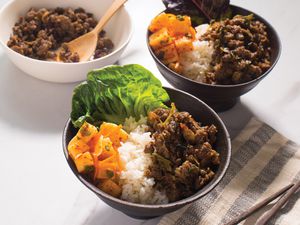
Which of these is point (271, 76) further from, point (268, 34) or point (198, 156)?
point (198, 156)

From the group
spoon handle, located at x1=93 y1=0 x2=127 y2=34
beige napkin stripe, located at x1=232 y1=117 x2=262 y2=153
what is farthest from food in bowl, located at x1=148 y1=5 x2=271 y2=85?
spoon handle, located at x1=93 y1=0 x2=127 y2=34

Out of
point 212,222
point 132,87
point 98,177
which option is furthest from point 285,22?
point 98,177

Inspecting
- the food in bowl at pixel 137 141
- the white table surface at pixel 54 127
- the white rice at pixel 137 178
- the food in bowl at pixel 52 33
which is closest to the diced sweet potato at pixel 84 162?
the food in bowl at pixel 137 141

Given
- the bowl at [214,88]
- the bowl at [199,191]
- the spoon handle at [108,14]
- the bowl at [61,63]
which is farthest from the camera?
the spoon handle at [108,14]

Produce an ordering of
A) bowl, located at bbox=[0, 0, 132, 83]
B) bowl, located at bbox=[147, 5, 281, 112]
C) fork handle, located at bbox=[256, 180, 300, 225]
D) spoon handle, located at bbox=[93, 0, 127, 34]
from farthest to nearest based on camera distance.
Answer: spoon handle, located at bbox=[93, 0, 127, 34] < bowl, located at bbox=[0, 0, 132, 83] < bowl, located at bbox=[147, 5, 281, 112] < fork handle, located at bbox=[256, 180, 300, 225]

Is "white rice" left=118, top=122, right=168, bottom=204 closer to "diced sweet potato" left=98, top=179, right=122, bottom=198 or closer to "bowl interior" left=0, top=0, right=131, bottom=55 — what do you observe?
"diced sweet potato" left=98, top=179, right=122, bottom=198

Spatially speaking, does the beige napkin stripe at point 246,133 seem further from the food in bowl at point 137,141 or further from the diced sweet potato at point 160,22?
the diced sweet potato at point 160,22
